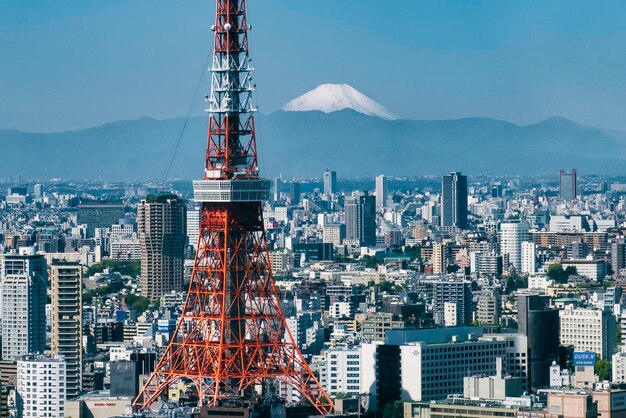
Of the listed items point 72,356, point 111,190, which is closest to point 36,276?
point 72,356

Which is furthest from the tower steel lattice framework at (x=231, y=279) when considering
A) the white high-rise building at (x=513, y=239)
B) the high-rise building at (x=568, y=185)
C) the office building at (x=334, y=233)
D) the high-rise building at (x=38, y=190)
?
the high-rise building at (x=38, y=190)

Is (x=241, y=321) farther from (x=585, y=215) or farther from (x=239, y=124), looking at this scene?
(x=585, y=215)

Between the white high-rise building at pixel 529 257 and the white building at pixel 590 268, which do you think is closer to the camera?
the white building at pixel 590 268

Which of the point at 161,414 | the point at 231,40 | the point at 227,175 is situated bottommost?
the point at 161,414

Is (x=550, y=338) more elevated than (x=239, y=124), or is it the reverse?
(x=239, y=124)

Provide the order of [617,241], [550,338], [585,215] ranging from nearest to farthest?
[550,338] → [617,241] → [585,215]

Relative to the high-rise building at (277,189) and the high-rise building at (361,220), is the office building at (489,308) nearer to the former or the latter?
the high-rise building at (361,220)

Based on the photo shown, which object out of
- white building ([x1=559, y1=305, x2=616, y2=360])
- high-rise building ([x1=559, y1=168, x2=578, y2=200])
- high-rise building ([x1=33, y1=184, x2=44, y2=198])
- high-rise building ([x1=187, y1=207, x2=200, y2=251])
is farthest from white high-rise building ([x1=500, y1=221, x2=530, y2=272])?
high-rise building ([x1=33, y1=184, x2=44, y2=198])

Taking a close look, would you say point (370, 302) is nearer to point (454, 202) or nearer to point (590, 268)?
point (590, 268)
